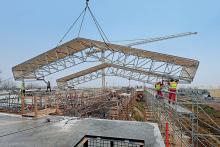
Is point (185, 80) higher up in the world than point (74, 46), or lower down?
lower down

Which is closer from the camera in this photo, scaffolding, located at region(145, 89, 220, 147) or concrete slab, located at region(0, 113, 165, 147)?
concrete slab, located at region(0, 113, 165, 147)

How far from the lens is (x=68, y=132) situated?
6.02 metres

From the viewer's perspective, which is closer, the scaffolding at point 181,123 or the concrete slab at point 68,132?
the concrete slab at point 68,132

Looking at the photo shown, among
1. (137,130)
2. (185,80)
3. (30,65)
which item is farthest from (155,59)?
(137,130)

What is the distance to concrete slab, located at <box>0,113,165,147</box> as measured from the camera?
514 centimetres

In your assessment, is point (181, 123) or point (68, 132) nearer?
point (68, 132)

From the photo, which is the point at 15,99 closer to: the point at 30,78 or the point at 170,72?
the point at 30,78

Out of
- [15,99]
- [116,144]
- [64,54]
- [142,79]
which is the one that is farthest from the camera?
[142,79]

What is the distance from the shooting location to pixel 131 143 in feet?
17.9

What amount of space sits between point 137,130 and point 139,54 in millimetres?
16473

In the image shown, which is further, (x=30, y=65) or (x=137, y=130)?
(x=30, y=65)

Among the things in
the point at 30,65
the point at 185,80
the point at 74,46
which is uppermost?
the point at 74,46

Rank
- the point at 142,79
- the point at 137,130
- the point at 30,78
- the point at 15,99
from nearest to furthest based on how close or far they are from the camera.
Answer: the point at 137,130, the point at 15,99, the point at 30,78, the point at 142,79

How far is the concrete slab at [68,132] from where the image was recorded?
514 cm
